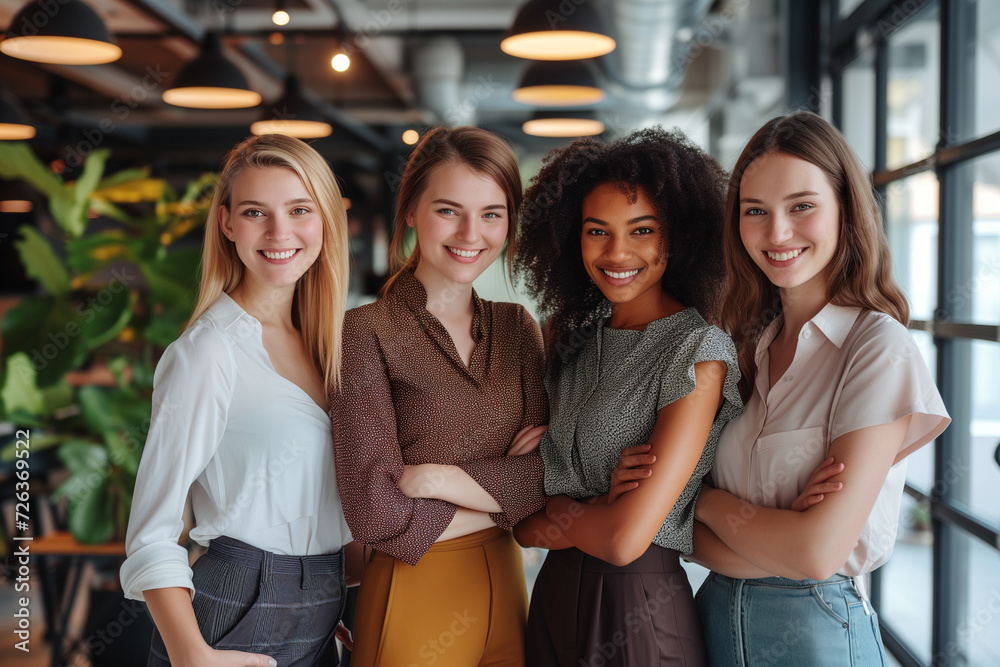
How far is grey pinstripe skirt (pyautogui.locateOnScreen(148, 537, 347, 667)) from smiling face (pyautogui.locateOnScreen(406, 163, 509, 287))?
66 cm

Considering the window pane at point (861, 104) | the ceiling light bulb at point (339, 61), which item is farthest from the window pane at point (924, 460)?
the ceiling light bulb at point (339, 61)

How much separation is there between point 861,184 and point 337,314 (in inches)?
41.5

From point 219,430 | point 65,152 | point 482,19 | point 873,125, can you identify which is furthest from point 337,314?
point 65,152

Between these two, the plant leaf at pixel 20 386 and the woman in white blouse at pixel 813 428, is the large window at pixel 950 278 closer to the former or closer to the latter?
the woman in white blouse at pixel 813 428

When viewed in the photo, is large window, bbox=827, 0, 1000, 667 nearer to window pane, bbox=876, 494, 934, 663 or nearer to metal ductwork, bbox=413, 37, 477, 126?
window pane, bbox=876, 494, 934, 663

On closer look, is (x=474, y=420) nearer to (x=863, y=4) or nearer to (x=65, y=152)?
(x=863, y=4)

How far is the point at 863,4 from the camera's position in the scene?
2887 millimetres

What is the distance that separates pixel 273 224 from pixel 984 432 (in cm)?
185

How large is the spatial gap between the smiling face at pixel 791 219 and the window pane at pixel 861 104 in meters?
1.68

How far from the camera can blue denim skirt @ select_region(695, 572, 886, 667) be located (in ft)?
4.68

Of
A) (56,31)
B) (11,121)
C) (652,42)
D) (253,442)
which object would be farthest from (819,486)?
(11,121)

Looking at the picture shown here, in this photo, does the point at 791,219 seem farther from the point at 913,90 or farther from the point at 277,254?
the point at 913,90

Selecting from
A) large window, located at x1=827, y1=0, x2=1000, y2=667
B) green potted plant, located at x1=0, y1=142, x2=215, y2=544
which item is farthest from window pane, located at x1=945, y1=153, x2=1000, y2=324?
green potted plant, located at x1=0, y1=142, x2=215, y2=544

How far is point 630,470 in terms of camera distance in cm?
150
